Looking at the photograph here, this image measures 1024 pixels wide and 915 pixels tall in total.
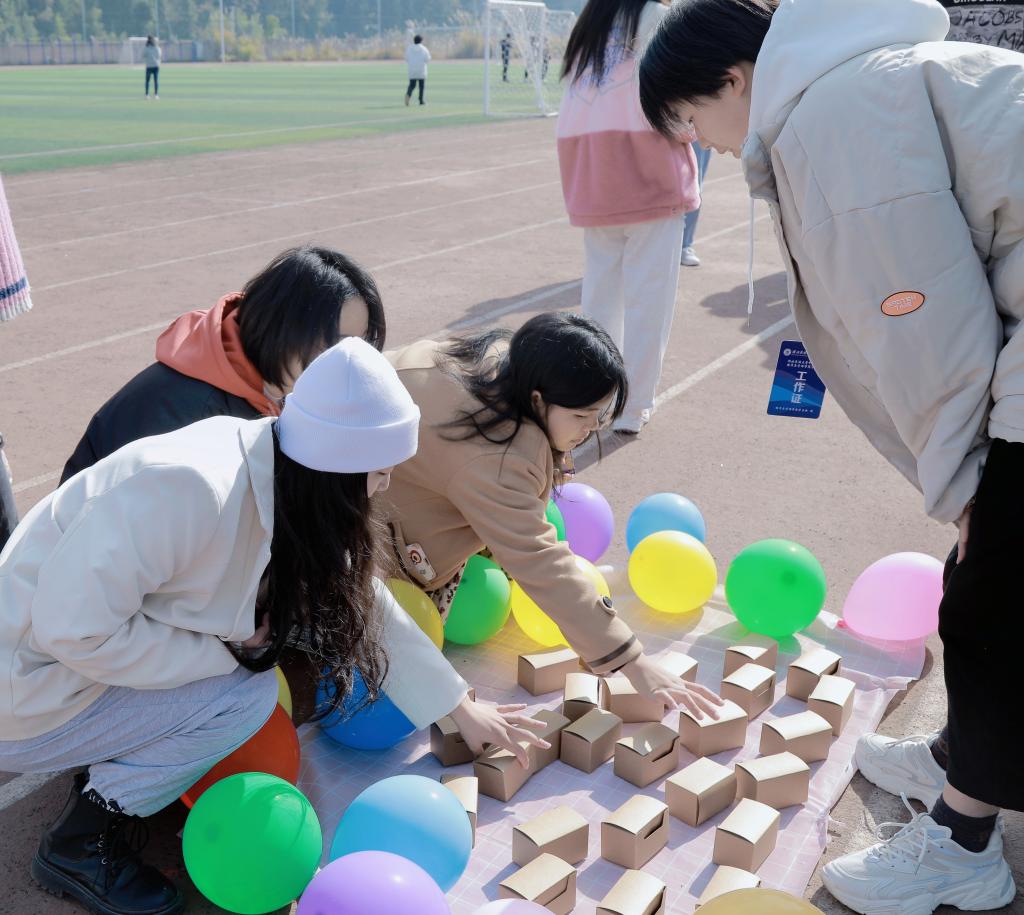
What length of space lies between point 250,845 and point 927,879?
142cm

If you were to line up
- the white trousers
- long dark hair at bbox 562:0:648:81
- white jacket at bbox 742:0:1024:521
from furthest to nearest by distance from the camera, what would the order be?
the white trousers, long dark hair at bbox 562:0:648:81, white jacket at bbox 742:0:1024:521

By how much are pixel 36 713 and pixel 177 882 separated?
20.4 inches

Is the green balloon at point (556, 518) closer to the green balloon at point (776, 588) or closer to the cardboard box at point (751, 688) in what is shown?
the green balloon at point (776, 588)

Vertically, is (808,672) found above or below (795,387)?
below

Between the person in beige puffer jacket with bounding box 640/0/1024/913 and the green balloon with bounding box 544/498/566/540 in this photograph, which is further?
the green balloon with bounding box 544/498/566/540

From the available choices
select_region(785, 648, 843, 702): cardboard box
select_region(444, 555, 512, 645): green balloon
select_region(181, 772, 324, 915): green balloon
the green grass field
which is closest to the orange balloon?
select_region(181, 772, 324, 915): green balloon

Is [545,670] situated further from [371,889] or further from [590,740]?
[371,889]

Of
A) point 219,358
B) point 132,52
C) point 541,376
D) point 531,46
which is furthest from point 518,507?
point 132,52

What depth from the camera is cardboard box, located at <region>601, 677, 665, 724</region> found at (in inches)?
118

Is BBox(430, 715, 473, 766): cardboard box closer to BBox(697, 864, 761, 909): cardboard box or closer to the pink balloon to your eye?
BBox(697, 864, 761, 909): cardboard box

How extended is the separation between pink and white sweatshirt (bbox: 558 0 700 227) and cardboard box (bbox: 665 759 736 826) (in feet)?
9.42

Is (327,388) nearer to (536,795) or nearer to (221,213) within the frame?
(536,795)

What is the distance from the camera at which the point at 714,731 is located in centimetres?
285

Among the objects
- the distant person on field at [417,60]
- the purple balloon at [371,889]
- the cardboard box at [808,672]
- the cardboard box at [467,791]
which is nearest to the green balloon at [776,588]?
the cardboard box at [808,672]
